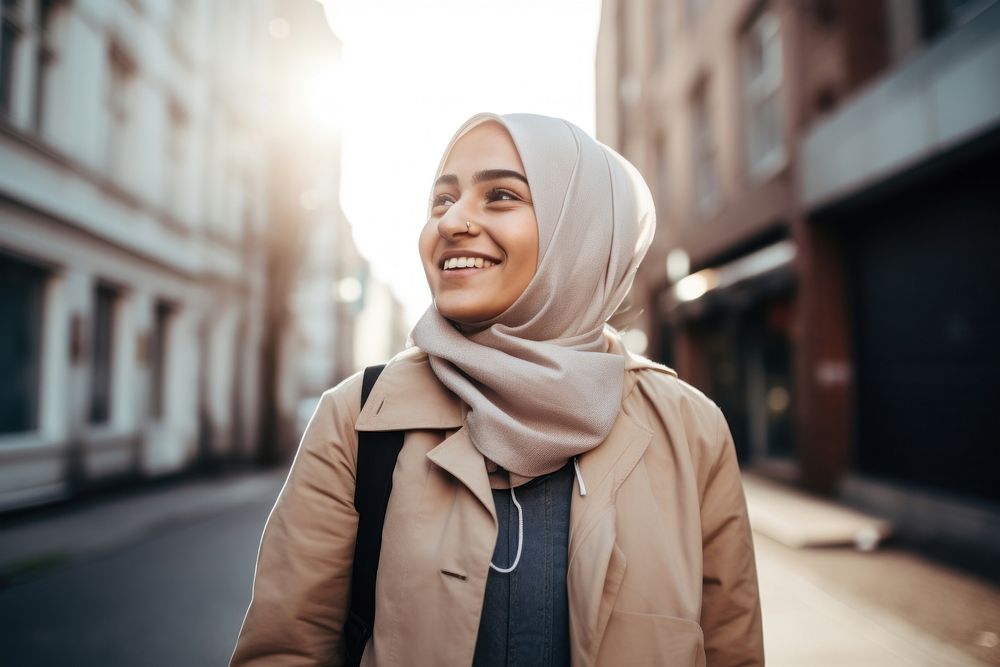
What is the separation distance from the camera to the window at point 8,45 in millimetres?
8122

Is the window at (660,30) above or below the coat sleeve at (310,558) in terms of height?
above

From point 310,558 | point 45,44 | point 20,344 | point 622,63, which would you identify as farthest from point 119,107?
point 622,63

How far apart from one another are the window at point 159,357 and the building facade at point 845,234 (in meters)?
11.4

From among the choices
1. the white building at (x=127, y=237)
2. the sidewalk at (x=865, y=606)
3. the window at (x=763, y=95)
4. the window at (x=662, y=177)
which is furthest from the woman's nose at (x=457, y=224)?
the window at (x=662, y=177)

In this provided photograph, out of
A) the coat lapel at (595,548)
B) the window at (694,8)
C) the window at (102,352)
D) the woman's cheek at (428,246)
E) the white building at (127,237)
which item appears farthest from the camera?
the window at (694,8)

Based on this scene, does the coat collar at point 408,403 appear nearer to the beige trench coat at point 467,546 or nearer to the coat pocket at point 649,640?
A: the beige trench coat at point 467,546

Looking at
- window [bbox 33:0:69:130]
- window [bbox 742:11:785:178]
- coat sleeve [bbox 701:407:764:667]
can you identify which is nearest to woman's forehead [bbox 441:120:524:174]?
coat sleeve [bbox 701:407:764:667]

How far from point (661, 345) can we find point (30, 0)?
606 inches

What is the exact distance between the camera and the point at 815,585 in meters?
5.34

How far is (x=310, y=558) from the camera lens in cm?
139

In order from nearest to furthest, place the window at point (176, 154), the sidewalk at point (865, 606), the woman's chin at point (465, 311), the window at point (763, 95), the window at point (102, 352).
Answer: the woman's chin at point (465, 311) → the sidewalk at point (865, 606) → the window at point (102, 352) → the window at point (763, 95) → the window at point (176, 154)

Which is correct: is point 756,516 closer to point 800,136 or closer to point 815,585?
point 815,585

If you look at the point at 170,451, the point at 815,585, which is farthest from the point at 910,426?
the point at 170,451

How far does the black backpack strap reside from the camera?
142cm
